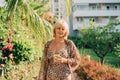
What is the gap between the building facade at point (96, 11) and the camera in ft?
209

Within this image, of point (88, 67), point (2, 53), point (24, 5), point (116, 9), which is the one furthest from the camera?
point (116, 9)

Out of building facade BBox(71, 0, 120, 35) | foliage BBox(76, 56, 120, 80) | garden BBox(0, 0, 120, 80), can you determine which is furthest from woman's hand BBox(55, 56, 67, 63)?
building facade BBox(71, 0, 120, 35)

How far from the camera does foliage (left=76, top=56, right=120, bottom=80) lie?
1408 centimetres

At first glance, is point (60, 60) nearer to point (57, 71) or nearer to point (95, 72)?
point (57, 71)

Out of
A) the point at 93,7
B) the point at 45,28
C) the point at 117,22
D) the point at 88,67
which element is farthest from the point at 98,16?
the point at 45,28

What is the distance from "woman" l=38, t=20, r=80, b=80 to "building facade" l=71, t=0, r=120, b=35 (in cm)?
5589

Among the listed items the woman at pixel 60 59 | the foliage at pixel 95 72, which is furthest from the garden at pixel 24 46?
the woman at pixel 60 59

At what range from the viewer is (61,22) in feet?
23.3

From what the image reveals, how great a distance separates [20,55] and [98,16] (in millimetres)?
49979

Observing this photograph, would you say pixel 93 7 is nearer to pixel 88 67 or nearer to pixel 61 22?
pixel 88 67

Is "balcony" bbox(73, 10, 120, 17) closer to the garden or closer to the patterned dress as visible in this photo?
the garden

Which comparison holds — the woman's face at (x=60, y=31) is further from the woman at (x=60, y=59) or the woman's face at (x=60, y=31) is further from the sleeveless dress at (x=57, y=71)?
the sleeveless dress at (x=57, y=71)

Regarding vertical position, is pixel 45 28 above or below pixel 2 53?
above

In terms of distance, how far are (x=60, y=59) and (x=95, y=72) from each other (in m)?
8.27
